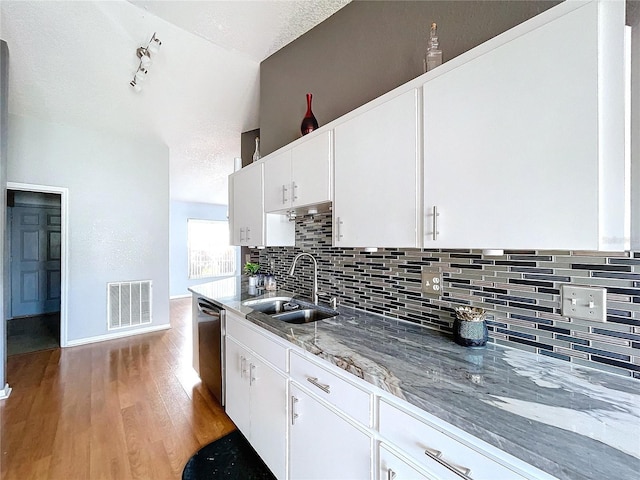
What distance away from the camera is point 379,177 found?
126 centimetres

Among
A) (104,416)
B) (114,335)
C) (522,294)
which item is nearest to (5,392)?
(104,416)

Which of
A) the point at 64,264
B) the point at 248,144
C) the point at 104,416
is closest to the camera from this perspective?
the point at 104,416

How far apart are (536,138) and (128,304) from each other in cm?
461

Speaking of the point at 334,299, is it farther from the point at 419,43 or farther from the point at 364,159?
the point at 419,43

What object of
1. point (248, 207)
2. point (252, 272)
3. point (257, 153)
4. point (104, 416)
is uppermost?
point (257, 153)

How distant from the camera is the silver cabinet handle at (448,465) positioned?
686 mm

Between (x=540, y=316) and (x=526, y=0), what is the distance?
1.29 meters

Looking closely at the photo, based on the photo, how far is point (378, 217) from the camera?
1.27 meters

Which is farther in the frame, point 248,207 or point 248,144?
point 248,144

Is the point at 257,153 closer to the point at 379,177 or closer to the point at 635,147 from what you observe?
the point at 379,177

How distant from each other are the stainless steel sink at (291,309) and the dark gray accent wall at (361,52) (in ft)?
4.53

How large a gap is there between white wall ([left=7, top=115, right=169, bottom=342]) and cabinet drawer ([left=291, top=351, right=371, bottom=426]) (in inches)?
142

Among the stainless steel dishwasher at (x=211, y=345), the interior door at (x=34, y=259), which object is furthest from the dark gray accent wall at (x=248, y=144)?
the interior door at (x=34, y=259)

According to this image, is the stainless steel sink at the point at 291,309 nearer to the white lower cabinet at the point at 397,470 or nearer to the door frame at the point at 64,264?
the white lower cabinet at the point at 397,470
